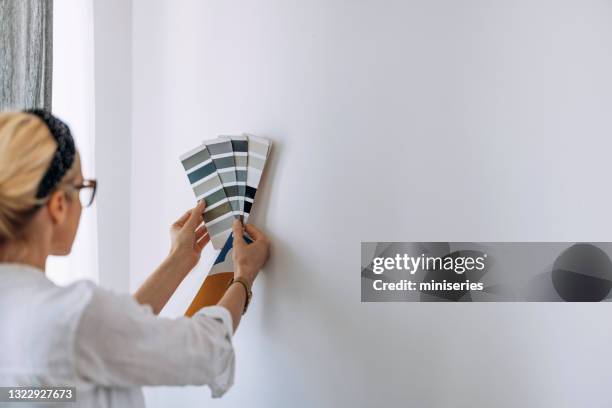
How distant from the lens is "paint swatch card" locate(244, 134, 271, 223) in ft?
4.51

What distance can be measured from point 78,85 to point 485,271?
1187mm

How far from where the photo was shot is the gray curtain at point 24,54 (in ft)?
5.04

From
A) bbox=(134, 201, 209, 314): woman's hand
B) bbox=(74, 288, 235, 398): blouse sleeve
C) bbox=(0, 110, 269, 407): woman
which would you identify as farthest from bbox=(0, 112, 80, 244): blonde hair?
bbox=(134, 201, 209, 314): woman's hand

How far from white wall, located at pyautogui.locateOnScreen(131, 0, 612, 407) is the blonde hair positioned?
0.56 m

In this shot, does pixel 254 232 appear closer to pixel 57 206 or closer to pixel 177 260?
pixel 177 260

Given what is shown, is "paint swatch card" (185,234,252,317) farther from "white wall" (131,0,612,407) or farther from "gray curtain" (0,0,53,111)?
"gray curtain" (0,0,53,111)

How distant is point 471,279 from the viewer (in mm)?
1156

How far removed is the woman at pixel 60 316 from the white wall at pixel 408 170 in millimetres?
347

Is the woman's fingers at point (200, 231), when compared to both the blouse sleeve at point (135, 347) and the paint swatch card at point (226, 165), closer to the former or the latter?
the paint swatch card at point (226, 165)

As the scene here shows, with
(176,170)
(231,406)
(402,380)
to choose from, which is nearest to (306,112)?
(176,170)

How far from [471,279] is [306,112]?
0.49m

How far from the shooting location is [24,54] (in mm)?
1556

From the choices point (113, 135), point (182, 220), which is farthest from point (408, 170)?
point (113, 135)

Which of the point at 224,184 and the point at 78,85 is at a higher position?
the point at 78,85
